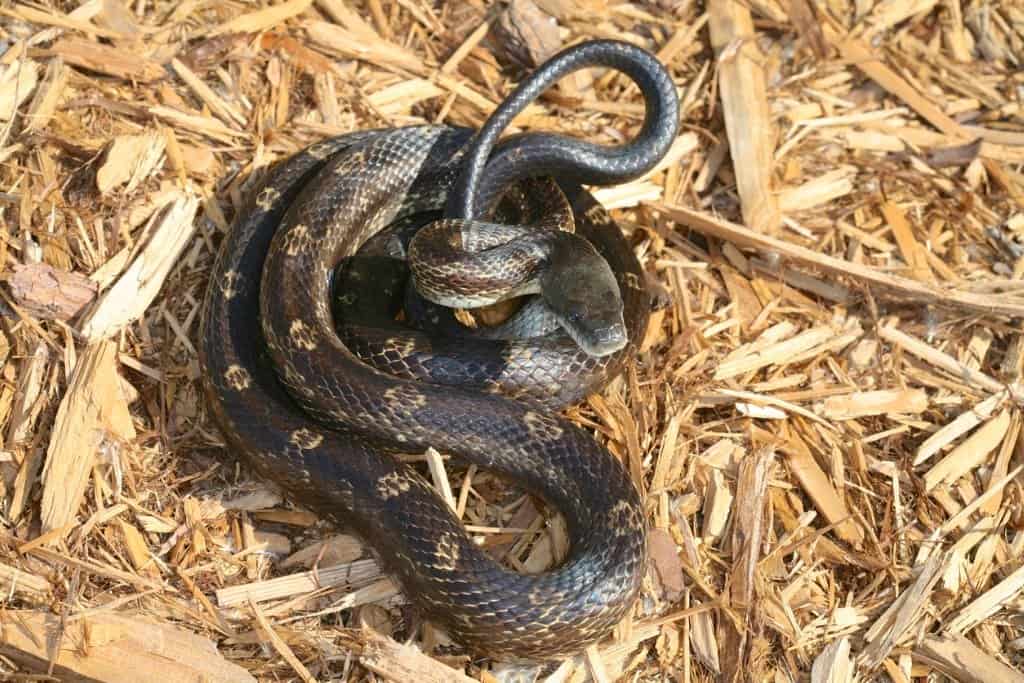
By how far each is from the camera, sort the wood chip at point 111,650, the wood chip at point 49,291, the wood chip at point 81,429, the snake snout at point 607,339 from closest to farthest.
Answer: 1. the wood chip at point 111,650
2. the wood chip at point 81,429
3. the snake snout at point 607,339
4. the wood chip at point 49,291

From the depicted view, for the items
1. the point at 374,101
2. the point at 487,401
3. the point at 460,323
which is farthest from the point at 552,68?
the point at 487,401

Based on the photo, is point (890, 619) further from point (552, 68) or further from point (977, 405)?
point (552, 68)

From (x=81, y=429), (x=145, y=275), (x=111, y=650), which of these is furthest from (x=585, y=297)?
(x=111, y=650)

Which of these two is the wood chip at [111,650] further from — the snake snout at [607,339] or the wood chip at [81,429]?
the snake snout at [607,339]

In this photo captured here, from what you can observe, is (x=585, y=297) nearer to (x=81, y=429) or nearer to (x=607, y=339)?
(x=607, y=339)

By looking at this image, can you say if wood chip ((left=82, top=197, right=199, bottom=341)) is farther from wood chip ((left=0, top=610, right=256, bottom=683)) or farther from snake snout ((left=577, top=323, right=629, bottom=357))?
snake snout ((left=577, top=323, right=629, bottom=357))

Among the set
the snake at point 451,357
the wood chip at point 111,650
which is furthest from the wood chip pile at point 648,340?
the snake at point 451,357

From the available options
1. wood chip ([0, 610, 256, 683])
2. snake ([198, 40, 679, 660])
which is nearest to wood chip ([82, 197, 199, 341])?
snake ([198, 40, 679, 660])
